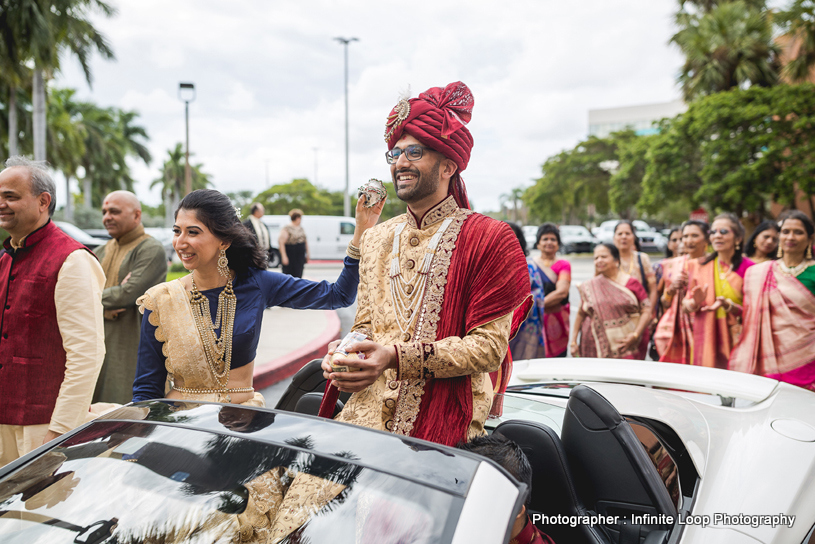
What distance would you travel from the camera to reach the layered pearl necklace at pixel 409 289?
6.04ft

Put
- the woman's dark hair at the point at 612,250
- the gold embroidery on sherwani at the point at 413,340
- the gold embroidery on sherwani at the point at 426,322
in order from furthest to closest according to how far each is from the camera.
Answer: the woman's dark hair at the point at 612,250
the gold embroidery on sherwani at the point at 426,322
the gold embroidery on sherwani at the point at 413,340

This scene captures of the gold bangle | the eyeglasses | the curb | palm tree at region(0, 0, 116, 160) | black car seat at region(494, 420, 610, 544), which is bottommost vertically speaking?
the curb

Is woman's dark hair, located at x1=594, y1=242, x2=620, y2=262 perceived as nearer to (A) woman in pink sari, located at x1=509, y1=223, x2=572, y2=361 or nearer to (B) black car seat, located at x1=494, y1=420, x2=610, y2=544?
(A) woman in pink sari, located at x1=509, y1=223, x2=572, y2=361

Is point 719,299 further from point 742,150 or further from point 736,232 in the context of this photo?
point 742,150

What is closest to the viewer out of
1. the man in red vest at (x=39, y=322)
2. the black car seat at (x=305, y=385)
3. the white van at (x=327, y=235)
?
the man in red vest at (x=39, y=322)

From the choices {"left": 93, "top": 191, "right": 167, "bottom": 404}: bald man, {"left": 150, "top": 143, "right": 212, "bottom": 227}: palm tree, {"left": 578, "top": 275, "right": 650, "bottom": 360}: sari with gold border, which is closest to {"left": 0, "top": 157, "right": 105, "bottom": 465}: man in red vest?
{"left": 93, "top": 191, "right": 167, "bottom": 404}: bald man

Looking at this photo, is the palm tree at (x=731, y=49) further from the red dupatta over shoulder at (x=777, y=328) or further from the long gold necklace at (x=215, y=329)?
the long gold necklace at (x=215, y=329)

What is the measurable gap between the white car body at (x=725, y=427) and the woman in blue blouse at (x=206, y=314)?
1045mm

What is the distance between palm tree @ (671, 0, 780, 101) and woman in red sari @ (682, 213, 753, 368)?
2036 centimetres

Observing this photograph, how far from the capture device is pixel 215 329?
2.18 metres

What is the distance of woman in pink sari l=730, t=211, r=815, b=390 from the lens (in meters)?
4.00

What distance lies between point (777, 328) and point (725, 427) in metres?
2.47

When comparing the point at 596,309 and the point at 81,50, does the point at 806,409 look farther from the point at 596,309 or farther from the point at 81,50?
the point at 81,50

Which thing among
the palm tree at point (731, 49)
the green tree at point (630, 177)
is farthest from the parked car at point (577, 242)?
the palm tree at point (731, 49)
